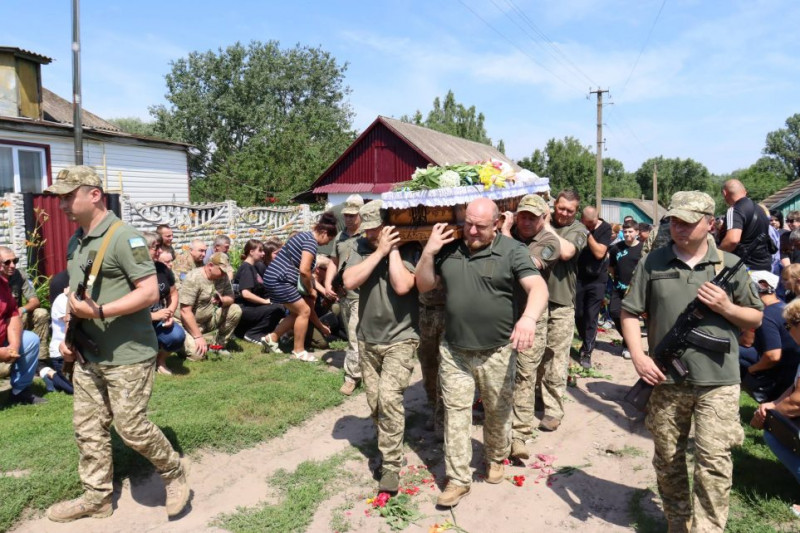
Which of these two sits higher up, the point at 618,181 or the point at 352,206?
the point at 618,181

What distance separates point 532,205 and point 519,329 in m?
1.60

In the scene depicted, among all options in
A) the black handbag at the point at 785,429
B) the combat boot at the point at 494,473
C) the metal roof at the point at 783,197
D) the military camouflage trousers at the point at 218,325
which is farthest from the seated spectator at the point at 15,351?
the metal roof at the point at 783,197

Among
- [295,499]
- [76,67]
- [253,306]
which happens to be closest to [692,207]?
[295,499]

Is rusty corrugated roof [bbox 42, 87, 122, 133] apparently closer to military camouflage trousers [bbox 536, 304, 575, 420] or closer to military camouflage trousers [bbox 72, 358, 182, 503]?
military camouflage trousers [bbox 72, 358, 182, 503]

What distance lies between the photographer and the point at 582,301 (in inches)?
311

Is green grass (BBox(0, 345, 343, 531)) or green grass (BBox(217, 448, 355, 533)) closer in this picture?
green grass (BBox(217, 448, 355, 533))

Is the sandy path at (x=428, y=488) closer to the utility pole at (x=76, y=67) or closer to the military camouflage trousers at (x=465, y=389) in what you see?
the military camouflage trousers at (x=465, y=389)

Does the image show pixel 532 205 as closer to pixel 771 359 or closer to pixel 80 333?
pixel 771 359

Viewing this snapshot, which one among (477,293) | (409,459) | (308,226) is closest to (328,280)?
(409,459)

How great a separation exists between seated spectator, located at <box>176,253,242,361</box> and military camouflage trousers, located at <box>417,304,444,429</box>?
3.23 metres

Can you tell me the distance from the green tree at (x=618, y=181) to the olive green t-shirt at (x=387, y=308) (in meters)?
70.4

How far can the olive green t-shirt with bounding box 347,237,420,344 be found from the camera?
14.9 ft

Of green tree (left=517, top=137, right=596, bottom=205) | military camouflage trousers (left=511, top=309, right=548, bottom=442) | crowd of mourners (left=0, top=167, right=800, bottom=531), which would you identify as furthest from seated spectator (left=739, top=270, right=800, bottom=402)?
green tree (left=517, top=137, right=596, bottom=205)

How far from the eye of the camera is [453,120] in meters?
61.7
